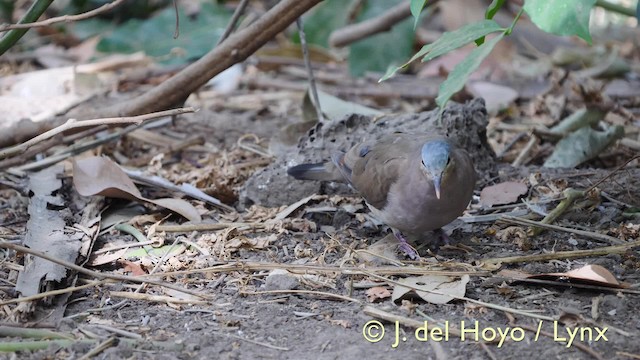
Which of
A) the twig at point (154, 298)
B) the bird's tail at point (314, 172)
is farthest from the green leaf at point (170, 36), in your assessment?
the twig at point (154, 298)

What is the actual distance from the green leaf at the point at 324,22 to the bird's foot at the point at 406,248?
334cm

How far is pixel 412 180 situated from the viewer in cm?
354

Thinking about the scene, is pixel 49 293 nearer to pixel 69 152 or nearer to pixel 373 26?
pixel 69 152

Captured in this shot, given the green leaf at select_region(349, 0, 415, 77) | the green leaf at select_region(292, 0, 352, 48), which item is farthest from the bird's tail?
the green leaf at select_region(292, 0, 352, 48)

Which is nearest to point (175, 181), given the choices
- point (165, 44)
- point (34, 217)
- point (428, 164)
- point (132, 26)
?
point (34, 217)

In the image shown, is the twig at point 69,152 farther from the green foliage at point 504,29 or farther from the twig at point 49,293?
the green foliage at point 504,29

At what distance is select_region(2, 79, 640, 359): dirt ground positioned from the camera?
272 cm

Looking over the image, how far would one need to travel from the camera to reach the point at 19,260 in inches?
133

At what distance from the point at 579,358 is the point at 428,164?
1.07 meters

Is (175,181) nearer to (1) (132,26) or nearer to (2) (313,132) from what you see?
(2) (313,132)

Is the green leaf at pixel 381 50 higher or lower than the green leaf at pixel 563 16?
lower

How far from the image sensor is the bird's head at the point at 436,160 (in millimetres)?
3387

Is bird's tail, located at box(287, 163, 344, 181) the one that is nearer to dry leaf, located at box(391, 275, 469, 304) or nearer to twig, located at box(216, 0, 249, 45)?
twig, located at box(216, 0, 249, 45)

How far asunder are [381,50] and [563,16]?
419 centimetres
